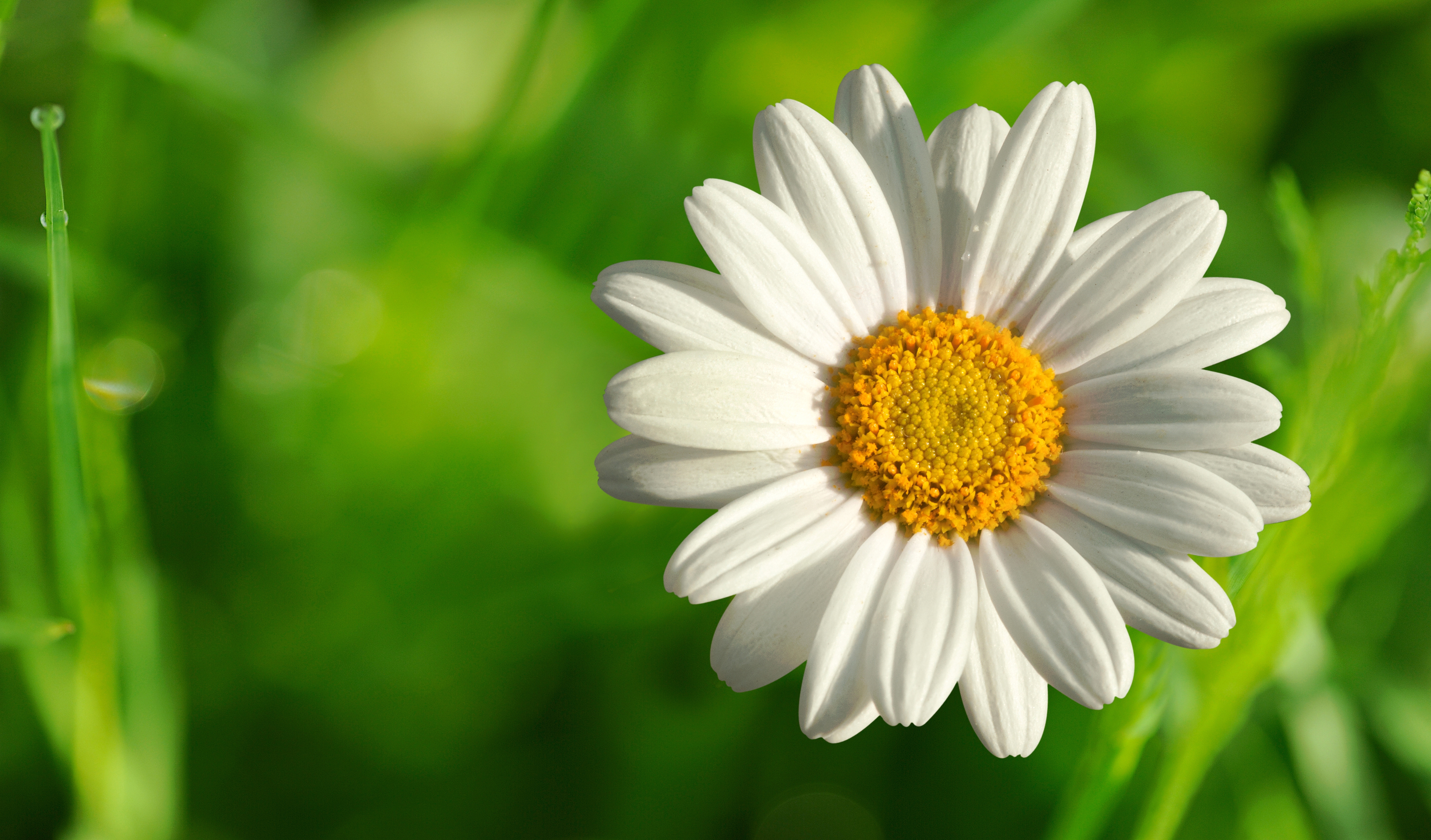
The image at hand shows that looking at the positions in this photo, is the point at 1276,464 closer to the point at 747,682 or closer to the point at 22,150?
the point at 747,682

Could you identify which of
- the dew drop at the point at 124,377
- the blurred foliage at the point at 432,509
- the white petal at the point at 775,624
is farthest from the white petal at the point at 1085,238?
the dew drop at the point at 124,377

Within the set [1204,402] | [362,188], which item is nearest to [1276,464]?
[1204,402]

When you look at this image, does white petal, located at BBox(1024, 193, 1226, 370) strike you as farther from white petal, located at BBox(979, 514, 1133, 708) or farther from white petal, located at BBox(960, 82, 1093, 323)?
white petal, located at BBox(979, 514, 1133, 708)

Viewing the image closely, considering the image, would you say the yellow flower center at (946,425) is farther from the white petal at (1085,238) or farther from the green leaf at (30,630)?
the green leaf at (30,630)

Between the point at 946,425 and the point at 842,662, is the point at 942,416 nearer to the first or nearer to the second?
the point at 946,425

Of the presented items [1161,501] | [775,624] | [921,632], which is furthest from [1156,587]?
[775,624]

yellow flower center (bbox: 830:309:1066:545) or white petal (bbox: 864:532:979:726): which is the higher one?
yellow flower center (bbox: 830:309:1066:545)

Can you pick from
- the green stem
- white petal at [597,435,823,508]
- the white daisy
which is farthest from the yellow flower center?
the green stem
